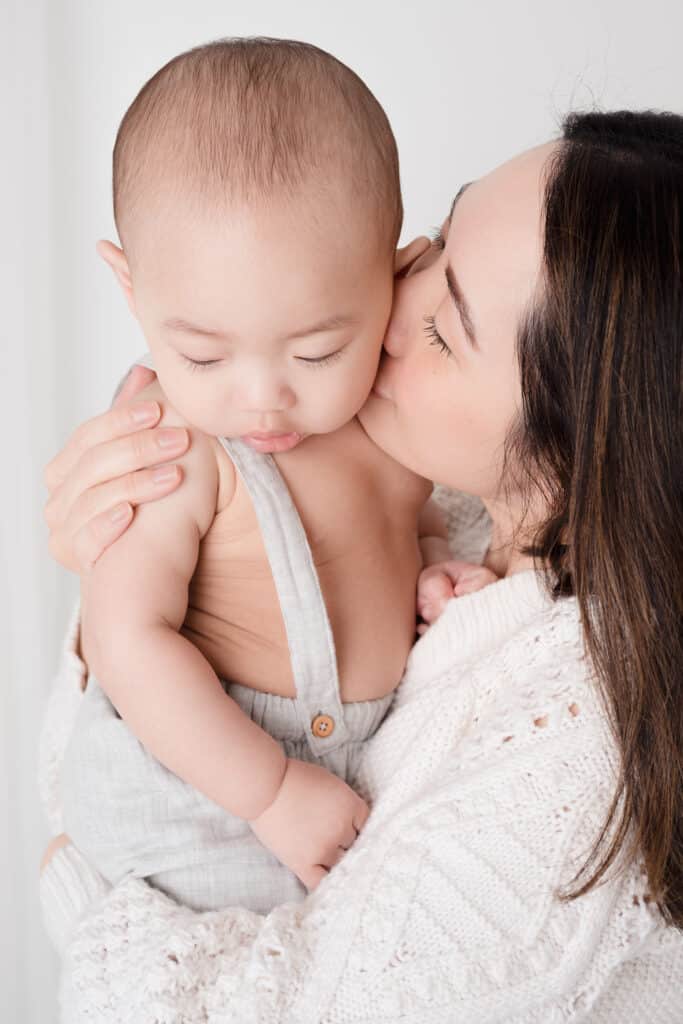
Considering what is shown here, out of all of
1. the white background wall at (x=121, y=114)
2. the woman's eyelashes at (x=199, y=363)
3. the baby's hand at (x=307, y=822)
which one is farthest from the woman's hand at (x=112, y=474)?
the white background wall at (x=121, y=114)

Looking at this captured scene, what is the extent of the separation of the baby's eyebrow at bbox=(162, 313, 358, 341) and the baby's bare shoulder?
151mm

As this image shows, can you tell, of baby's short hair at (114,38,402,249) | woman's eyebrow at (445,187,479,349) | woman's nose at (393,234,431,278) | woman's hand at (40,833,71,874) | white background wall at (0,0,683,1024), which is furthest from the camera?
white background wall at (0,0,683,1024)

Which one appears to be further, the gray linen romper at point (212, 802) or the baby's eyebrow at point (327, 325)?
the gray linen romper at point (212, 802)

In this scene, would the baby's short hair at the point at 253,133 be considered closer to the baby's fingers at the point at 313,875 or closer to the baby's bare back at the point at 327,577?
the baby's bare back at the point at 327,577

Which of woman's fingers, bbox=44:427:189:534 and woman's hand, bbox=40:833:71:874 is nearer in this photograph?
woman's fingers, bbox=44:427:189:534

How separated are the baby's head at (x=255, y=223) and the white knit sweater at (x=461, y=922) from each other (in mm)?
383

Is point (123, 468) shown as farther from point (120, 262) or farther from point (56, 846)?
point (56, 846)

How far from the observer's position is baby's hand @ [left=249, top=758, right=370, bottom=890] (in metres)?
1.24

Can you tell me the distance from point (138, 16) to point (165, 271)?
3.93ft

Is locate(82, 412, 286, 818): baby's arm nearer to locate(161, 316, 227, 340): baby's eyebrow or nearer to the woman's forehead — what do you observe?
locate(161, 316, 227, 340): baby's eyebrow

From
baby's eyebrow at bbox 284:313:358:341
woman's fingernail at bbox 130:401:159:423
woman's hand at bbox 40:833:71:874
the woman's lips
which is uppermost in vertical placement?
baby's eyebrow at bbox 284:313:358:341

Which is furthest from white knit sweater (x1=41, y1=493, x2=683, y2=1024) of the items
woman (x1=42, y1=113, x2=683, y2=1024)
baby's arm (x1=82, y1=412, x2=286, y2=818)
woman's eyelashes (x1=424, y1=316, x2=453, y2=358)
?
woman's eyelashes (x1=424, y1=316, x2=453, y2=358)

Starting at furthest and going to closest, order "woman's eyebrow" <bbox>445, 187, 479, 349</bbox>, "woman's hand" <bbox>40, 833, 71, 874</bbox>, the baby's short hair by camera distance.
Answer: "woman's hand" <bbox>40, 833, 71, 874</bbox> → "woman's eyebrow" <bbox>445, 187, 479, 349</bbox> → the baby's short hair

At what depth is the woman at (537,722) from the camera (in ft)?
3.61
